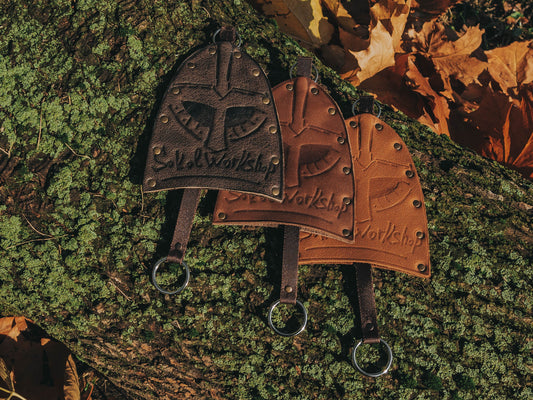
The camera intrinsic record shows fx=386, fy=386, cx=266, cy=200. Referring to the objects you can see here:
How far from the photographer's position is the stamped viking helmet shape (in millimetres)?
1834

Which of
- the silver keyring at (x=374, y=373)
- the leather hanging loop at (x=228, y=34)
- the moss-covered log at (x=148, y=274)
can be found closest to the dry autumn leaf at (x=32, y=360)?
the moss-covered log at (x=148, y=274)

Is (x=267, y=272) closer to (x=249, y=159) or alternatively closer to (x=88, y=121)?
(x=249, y=159)

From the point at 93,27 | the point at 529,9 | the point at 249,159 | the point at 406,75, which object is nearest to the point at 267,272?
the point at 249,159

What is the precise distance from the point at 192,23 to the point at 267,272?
1.42 m

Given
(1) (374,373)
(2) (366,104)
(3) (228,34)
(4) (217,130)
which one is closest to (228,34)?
(3) (228,34)

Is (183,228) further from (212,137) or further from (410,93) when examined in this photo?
(410,93)

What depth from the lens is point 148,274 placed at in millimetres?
1866

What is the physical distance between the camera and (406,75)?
9.04 feet

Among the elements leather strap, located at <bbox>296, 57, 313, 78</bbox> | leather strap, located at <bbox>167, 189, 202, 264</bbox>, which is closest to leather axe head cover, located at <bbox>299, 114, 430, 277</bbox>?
leather strap, located at <bbox>296, 57, 313, 78</bbox>

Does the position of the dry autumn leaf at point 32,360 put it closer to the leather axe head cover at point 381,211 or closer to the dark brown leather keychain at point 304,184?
the dark brown leather keychain at point 304,184

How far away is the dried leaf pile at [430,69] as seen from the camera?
8.71 feet

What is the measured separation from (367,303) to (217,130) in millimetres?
1110

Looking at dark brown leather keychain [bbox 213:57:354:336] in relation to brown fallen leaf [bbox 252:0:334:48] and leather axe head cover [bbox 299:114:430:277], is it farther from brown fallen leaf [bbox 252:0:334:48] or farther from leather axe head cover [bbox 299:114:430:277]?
brown fallen leaf [bbox 252:0:334:48]

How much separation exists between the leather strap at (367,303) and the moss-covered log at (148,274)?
0.06 meters
